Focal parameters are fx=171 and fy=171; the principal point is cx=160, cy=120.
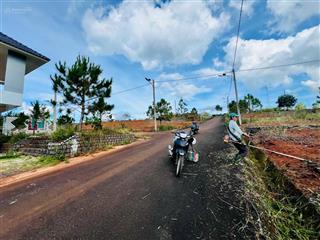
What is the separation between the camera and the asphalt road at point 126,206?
2.49 m

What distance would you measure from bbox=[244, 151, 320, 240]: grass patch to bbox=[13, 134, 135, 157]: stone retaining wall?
7.64 metres

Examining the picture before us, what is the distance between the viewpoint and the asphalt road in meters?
2.49

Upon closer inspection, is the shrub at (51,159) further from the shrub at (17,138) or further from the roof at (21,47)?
the roof at (21,47)

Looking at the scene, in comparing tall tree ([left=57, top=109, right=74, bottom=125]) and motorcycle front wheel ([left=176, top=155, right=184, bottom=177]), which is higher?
tall tree ([left=57, top=109, right=74, bottom=125])

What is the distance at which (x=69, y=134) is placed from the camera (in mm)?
8555

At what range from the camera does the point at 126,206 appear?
3225mm

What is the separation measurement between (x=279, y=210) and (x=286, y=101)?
257 feet

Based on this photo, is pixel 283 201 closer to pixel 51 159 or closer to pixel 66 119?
pixel 51 159

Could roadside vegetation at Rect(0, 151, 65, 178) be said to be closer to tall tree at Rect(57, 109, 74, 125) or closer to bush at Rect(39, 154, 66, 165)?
bush at Rect(39, 154, 66, 165)

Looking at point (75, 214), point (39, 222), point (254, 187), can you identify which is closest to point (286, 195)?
point (254, 187)

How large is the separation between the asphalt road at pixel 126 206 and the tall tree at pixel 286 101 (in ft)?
247

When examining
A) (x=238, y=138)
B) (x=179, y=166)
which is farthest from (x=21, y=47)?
(x=238, y=138)

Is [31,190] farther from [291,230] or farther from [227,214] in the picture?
[291,230]

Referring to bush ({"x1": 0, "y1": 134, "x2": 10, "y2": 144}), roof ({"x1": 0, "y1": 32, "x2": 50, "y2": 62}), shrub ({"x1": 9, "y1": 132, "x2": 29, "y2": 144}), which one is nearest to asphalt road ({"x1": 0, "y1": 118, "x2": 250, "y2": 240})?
shrub ({"x1": 9, "y1": 132, "x2": 29, "y2": 144})
